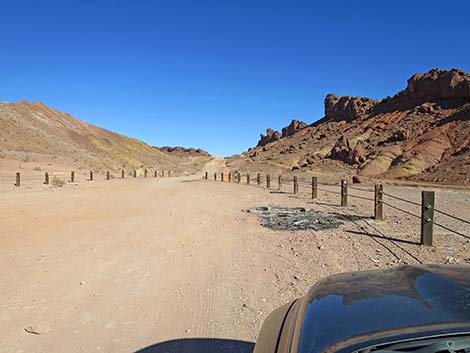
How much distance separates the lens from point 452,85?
56750mm

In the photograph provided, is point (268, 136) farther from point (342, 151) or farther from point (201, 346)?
point (201, 346)

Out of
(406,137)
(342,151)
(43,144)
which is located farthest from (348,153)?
(43,144)

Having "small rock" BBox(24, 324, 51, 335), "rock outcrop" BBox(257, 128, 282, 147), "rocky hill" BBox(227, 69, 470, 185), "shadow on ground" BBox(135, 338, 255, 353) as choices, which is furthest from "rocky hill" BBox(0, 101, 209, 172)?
"rock outcrop" BBox(257, 128, 282, 147)

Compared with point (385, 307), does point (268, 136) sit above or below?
above

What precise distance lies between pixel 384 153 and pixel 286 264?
42.8m

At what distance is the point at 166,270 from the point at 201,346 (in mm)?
2600

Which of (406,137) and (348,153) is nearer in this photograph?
(406,137)

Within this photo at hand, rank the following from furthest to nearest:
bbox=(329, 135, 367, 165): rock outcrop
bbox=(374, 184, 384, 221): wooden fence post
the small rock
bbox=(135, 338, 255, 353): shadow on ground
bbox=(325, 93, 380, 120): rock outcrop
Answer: bbox=(325, 93, 380, 120): rock outcrop < bbox=(329, 135, 367, 165): rock outcrop < bbox=(374, 184, 384, 221): wooden fence post < the small rock < bbox=(135, 338, 255, 353): shadow on ground

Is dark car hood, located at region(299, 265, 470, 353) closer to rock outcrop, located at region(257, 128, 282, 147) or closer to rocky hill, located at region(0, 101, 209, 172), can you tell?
rocky hill, located at region(0, 101, 209, 172)

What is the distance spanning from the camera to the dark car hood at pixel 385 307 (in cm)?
158

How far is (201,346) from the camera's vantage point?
145 inches

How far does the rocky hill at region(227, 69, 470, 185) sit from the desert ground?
26.5 m

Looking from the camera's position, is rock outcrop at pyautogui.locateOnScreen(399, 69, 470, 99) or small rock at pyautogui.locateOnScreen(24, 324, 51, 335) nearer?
small rock at pyautogui.locateOnScreen(24, 324, 51, 335)

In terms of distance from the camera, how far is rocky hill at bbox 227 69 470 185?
38.2 meters
